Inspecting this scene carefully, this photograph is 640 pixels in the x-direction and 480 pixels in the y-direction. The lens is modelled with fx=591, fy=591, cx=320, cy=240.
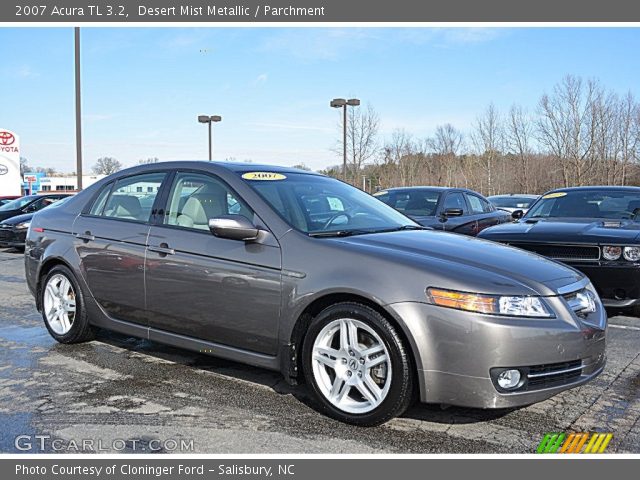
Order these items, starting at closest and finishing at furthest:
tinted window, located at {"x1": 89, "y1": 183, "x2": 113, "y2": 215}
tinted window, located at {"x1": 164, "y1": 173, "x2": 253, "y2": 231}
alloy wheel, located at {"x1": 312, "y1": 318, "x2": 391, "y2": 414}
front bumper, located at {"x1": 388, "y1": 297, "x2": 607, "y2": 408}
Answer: front bumper, located at {"x1": 388, "y1": 297, "x2": 607, "y2": 408} < alloy wheel, located at {"x1": 312, "y1": 318, "x2": 391, "y2": 414} < tinted window, located at {"x1": 164, "y1": 173, "x2": 253, "y2": 231} < tinted window, located at {"x1": 89, "y1": 183, "x2": 113, "y2": 215}

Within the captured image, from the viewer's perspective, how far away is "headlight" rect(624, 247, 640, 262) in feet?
18.2

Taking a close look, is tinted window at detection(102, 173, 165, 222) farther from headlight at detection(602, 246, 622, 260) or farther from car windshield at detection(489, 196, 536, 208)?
car windshield at detection(489, 196, 536, 208)

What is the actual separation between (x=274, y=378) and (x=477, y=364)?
5.65 feet

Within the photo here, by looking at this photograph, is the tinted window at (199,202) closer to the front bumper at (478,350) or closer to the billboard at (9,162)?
the front bumper at (478,350)

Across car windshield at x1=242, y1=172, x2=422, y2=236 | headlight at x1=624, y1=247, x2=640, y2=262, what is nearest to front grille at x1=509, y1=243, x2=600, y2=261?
headlight at x1=624, y1=247, x2=640, y2=262

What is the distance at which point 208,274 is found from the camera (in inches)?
156

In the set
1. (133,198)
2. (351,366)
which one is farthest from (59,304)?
(351,366)

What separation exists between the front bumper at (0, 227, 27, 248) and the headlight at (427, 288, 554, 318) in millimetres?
12553

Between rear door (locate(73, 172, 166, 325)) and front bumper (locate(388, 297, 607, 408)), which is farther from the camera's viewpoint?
rear door (locate(73, 172, 166, 325))

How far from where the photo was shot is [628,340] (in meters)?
5.43

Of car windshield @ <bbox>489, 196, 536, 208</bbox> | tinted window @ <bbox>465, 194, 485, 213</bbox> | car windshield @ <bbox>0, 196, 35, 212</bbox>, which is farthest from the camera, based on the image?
car windshield @ <bbox>489, 196, 536, 208</bbox>

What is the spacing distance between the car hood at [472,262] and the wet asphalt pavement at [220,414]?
0.84 metres

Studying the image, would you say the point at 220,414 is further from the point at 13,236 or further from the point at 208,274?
the point at 13,236
